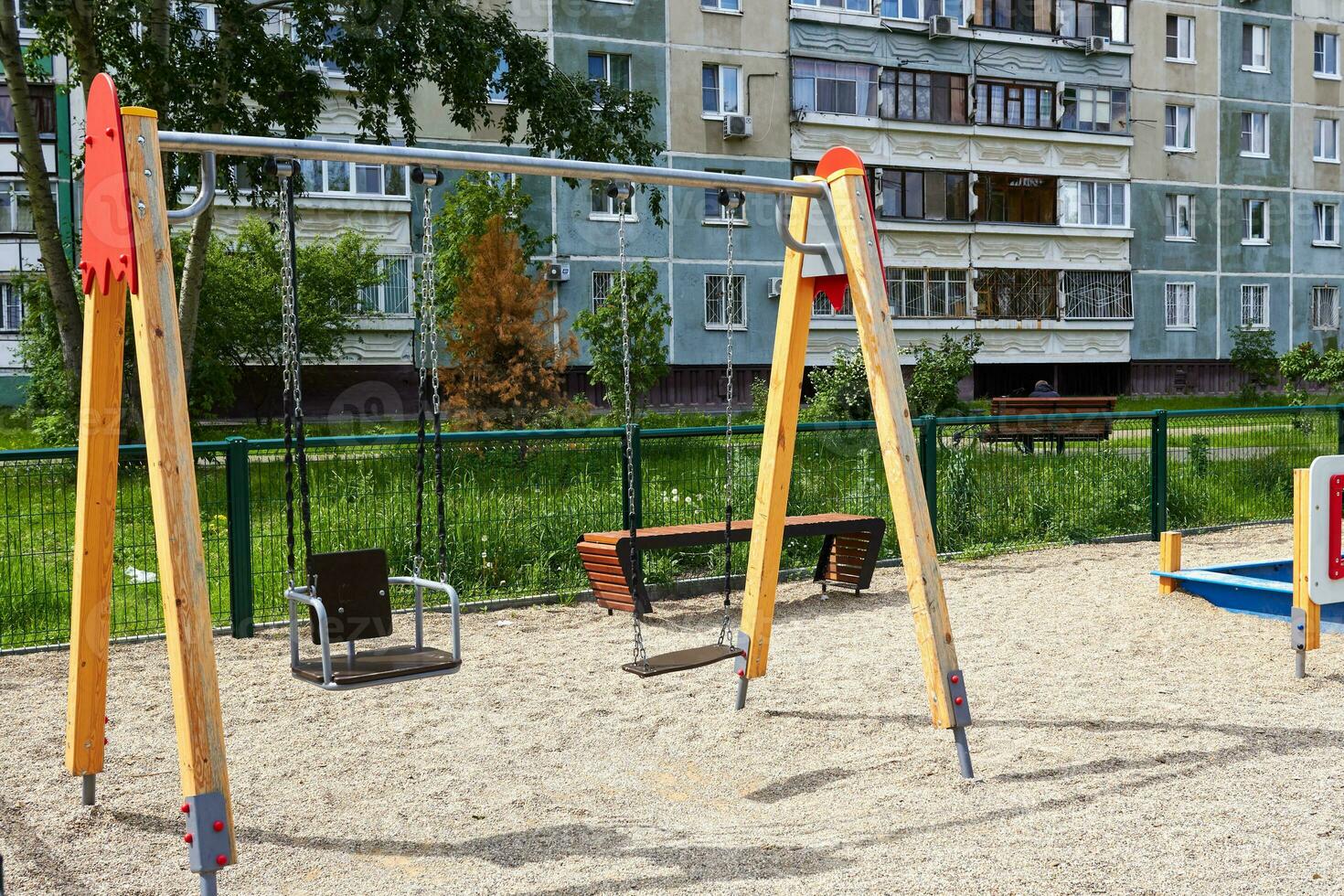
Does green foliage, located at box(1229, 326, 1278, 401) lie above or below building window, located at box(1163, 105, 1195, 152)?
below

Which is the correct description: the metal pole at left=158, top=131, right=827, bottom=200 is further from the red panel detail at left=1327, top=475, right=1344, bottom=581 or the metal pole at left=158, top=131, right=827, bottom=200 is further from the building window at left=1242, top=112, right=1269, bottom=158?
the building window at left=1242, top=112, right=1269, bottom=158

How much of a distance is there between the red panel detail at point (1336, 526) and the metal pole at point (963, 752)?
276 centimetres

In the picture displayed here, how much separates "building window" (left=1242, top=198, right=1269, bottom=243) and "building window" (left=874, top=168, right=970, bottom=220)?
11.5 metres

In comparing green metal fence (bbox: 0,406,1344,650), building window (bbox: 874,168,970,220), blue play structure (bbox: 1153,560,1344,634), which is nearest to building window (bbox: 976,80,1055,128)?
building window (bbox: 874,168,970,220)

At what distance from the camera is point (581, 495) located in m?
10.1

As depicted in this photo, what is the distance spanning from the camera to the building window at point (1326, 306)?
4756 centimetres

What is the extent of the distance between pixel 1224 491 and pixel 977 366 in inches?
1155

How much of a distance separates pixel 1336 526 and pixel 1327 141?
46.8 metres

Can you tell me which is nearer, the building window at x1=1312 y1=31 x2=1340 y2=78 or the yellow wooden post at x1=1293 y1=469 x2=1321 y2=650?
the yellow wooden post at x1=1293 y1=469 x2=1321 y2=650

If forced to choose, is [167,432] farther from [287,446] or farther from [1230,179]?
[1230,179]

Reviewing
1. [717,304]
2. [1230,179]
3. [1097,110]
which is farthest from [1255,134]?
[717,304]

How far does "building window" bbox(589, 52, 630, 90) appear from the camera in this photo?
117 feet

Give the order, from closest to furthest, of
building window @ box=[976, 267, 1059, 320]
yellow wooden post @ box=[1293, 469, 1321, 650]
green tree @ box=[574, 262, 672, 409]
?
yellow wooden post @ box=[1293, 469, 1321, 650], green tree @ box=[574, 262, 672, 409], building window @ box=[976, 267, 1059, 320]

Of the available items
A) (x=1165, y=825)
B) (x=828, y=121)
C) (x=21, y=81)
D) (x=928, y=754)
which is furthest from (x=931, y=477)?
(x=828, y=121)
